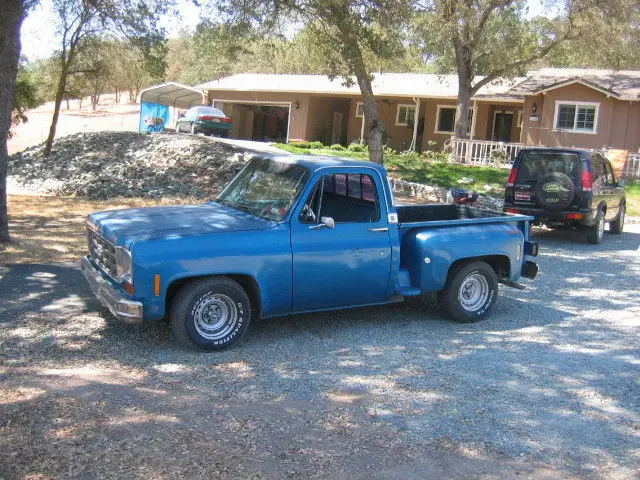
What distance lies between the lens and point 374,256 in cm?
680

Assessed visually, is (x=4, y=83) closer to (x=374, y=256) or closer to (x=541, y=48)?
(x=374, y=256)

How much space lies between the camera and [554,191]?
12.6 m

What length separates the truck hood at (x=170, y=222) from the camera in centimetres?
599

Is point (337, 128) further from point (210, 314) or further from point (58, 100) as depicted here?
point (210, 314)

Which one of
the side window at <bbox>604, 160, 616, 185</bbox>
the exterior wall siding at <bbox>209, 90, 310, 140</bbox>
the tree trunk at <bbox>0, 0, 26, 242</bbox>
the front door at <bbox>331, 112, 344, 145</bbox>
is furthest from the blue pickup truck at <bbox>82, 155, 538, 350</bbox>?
the front door at <bbox>331, 112, 344, 145</bbox>

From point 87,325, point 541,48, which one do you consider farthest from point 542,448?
point 541,48

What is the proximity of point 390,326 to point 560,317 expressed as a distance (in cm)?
216

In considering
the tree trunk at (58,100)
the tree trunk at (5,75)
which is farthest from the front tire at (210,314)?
the tree trunk at (58,100)

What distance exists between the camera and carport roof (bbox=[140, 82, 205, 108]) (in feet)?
115

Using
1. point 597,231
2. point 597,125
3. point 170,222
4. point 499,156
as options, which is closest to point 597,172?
point 597,231

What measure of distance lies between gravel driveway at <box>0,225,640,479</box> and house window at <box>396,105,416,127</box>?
27.5m

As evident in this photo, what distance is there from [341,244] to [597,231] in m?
8.50

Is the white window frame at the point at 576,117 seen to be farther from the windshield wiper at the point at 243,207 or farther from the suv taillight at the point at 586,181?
the windshield wiper at the point at 243,207

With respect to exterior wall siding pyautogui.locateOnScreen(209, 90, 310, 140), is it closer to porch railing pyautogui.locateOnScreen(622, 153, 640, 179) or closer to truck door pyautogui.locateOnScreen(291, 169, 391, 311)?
porch railing pyautogui.locateOnScreen(622, 153, 640, 179)
